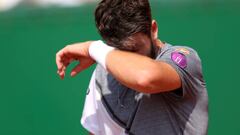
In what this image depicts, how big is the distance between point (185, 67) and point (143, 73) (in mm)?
124

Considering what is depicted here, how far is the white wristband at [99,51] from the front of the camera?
92cm

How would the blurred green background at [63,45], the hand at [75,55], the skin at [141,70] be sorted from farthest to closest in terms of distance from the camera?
the blurred green background at [63,45] < the hand at [75,55] < the skin at [141,70]

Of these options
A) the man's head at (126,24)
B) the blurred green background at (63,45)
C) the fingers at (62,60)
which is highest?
the man's head at (126,24)

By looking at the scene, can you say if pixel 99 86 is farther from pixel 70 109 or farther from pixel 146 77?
pixel 70 109

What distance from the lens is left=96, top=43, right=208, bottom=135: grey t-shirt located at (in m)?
0.93

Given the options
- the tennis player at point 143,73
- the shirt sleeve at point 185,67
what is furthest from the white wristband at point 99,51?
the shirt sleeve at point 185,67

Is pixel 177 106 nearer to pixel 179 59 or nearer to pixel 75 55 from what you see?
pixel 179 59

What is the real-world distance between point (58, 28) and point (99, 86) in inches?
31.4

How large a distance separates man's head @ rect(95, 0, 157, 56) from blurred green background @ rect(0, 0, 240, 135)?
91 centimetres

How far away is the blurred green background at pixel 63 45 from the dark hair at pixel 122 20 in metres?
0.91

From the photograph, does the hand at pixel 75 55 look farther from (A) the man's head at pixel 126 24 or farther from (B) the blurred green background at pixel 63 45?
(B) the blurred green background at pixel 63 45

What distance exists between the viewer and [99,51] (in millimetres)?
949

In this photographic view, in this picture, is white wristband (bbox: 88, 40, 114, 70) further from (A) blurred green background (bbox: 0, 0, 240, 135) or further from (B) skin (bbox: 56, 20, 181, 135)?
(A) blurred green background (bbox: 0, 0, 240, 135)

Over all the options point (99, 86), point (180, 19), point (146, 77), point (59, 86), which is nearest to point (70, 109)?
point (59, 86)
